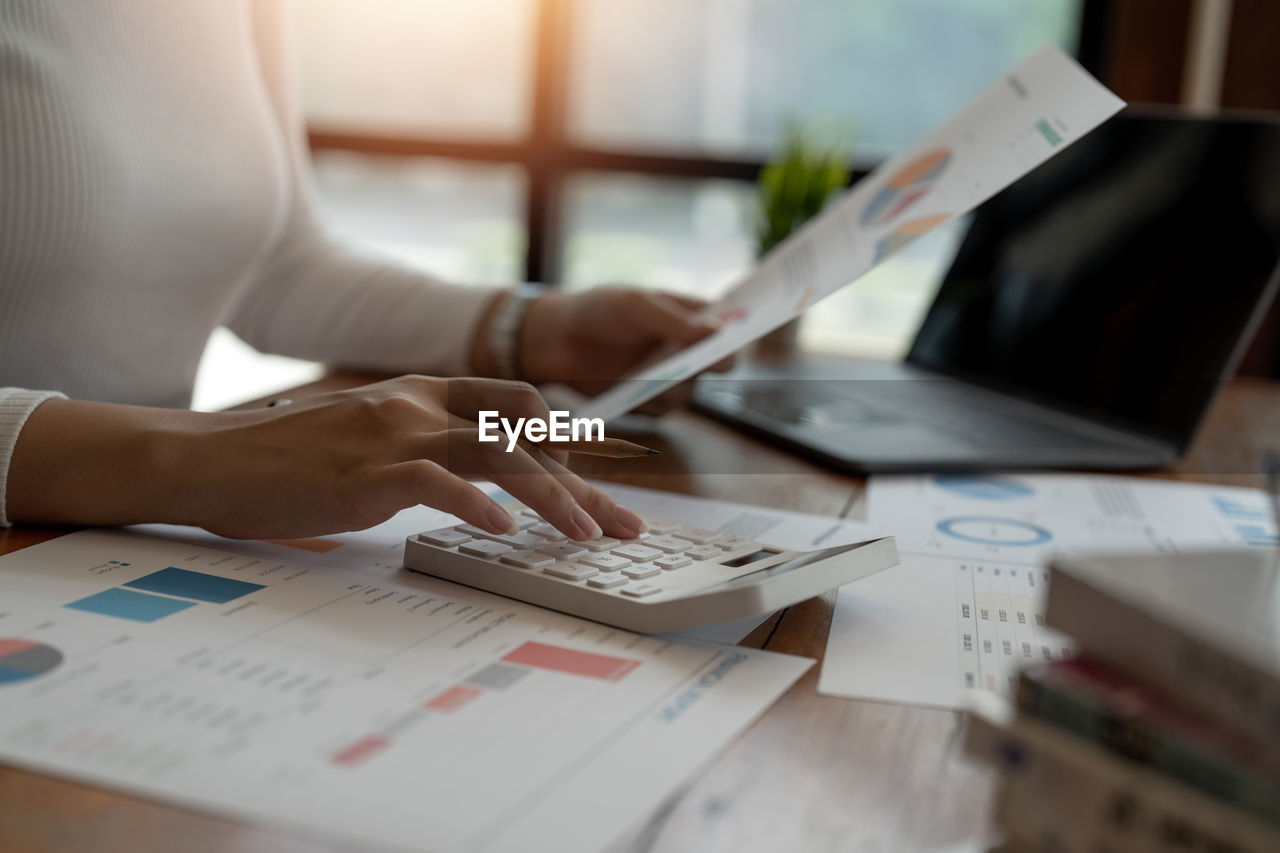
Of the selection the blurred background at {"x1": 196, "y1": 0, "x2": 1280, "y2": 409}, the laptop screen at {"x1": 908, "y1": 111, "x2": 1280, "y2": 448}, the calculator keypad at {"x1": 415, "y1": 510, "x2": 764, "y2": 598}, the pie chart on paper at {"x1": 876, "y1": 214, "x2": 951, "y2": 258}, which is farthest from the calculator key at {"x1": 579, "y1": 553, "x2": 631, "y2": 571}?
the blurred background at {"x1": 196, "y1": 0, "x2": 1280, "y2": 409}

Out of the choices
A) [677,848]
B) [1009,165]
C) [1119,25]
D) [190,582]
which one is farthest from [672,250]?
[677,848]

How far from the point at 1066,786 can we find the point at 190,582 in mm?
373

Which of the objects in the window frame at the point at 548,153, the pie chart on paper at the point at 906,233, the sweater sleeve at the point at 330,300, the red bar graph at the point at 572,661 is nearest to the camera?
the red bar graph at the point at 572,661

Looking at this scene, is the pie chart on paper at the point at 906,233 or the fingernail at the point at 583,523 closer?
the fingernail at the point at 583,523

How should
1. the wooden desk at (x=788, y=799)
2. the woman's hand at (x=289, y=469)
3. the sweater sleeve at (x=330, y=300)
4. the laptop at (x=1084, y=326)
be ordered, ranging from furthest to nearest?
the sweater sleeve at (x=330, y=300), the laptop at (x=1084, y=326), the woman's hand at (x=289, y=469), the wooden desk at (x=788, y=799)

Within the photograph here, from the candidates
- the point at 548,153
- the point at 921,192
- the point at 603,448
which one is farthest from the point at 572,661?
the point at 548,153

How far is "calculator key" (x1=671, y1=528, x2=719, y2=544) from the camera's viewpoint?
0.53 meters

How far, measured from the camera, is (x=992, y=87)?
78cm

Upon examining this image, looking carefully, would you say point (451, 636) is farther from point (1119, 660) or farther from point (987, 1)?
point (987, 1)

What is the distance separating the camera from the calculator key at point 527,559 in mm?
476

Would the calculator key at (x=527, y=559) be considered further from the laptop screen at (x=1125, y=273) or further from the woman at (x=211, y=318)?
the laptop screen at (x=1125, y=273)

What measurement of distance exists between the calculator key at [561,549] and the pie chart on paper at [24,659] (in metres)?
0.20

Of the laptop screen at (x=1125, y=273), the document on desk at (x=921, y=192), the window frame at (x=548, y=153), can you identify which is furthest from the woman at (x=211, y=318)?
the window frame at (x=548, y=153)

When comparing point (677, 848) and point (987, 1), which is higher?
point (987, 1)
